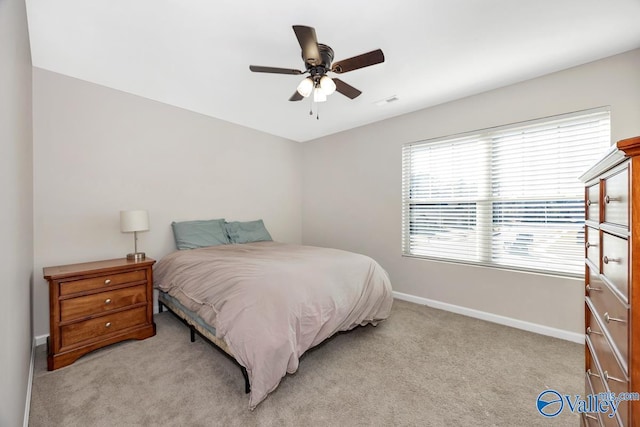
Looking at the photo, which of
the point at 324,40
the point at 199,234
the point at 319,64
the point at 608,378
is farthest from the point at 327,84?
the point at 199,234

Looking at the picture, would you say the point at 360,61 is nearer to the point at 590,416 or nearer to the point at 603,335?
the point at 603,335

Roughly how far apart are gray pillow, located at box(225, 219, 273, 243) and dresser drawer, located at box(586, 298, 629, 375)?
136 inches

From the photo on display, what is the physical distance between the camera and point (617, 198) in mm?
785

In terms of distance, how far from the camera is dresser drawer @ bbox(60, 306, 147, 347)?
80.6 inches

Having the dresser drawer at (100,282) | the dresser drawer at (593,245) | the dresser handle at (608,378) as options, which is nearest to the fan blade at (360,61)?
the dresser drawer at (593,245)

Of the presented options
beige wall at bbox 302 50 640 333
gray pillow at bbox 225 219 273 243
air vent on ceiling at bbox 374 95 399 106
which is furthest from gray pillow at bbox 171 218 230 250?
air vent on ceiling at bbox 374 95 399 106

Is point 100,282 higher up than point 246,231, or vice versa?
point 246,231

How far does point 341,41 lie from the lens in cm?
203

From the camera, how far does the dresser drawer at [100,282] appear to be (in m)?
2.05

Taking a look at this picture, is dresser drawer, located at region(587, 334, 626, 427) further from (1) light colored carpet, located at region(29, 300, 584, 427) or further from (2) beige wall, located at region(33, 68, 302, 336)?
(2) beige wall, located at region(33, 68, 302, 336)

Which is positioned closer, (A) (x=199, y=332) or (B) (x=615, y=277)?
(B) (x=615, y=277)

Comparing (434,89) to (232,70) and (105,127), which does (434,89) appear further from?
(105,127)

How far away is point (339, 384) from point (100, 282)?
2.18 meters

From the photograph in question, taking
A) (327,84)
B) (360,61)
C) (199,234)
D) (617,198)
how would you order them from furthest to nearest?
(199,234), (327,84), (360,61), (617,198)
